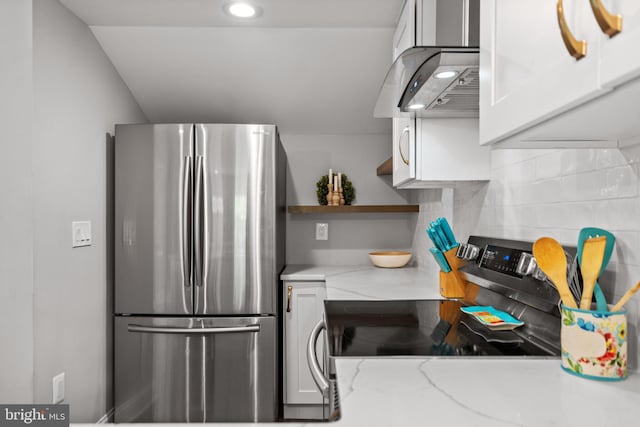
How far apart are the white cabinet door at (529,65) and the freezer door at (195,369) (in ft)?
6.20

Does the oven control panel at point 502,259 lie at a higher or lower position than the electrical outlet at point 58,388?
higher

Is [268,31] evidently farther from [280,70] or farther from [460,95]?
[460,95]

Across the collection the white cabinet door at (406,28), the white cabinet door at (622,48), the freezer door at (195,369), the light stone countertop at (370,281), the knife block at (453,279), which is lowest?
the freezer door at (195,369)

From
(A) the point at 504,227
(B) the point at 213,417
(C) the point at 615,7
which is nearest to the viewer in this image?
(C) the point at 615,7

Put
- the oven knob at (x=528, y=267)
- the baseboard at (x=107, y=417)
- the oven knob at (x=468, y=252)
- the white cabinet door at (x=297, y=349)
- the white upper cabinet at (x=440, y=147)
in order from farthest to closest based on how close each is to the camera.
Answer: the white cabinet door at (x=297, y=349)
the baseboard at (x=107, y=417)
the white upper cabinet at (x=440, y=147)
the oven knob at (x=468, y=252)
the oven knob at (x=528, y=267)

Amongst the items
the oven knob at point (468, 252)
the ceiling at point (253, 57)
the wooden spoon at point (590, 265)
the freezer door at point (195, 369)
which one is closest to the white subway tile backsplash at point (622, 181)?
the wooden spoon at point (590, 265)

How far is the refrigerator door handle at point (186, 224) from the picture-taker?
243cm

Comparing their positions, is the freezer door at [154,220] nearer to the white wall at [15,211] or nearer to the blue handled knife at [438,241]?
the white wall at [15,211]

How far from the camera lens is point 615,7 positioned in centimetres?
53

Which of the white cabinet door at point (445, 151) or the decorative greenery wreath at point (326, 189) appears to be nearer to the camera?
the white cabinet door at point (445, 151)

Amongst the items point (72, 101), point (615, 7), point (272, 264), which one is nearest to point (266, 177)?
point (272, 264)

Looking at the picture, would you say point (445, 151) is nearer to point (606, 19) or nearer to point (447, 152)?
point (447, 152)

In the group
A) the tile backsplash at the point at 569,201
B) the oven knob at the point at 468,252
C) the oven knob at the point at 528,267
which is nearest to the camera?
the tile backsplash at the point at 569,201

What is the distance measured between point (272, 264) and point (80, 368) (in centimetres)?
111
